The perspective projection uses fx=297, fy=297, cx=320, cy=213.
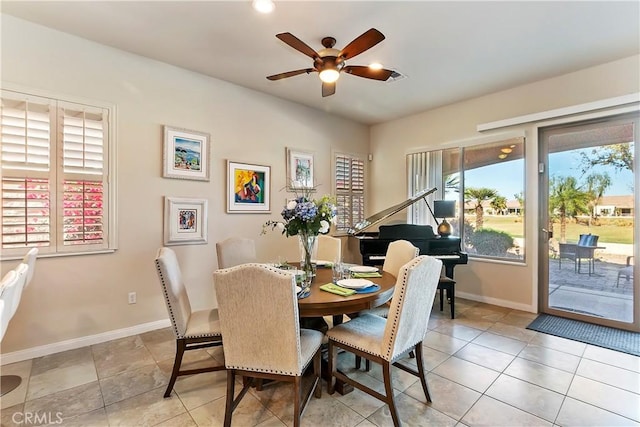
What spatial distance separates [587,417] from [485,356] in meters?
0.83

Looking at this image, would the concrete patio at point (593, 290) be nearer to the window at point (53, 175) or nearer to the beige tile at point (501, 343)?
the beige tile at point (501, 343)

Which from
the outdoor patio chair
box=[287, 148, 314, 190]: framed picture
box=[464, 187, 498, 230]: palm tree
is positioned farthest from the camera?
box=[287, 148, 314, 190]: framed picture

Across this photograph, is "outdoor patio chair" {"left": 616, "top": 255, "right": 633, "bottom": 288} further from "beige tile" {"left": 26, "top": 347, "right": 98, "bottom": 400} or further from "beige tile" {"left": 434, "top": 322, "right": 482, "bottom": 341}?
"beige tile" {"left": 26, "top": 347, "right": 98, "bottom": 400}

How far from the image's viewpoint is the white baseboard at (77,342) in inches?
103

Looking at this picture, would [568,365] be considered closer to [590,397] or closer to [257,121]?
[590,397]

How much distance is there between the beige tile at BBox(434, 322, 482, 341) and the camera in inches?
125

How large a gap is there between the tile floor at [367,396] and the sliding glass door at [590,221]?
92cm

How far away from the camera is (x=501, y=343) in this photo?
3.00 metres

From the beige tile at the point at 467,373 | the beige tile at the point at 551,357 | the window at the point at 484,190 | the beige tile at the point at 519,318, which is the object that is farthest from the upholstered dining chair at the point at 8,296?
the window at the point at 484,190

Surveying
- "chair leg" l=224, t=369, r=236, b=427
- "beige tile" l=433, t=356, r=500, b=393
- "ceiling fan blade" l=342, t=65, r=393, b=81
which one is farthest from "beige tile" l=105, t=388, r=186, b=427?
"ceiling fan blade" l=342, t=65, r=393, b=81

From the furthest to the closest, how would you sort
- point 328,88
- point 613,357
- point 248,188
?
point 248,188
point 328,88
point 613,357

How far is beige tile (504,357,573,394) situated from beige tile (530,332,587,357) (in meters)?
0.49

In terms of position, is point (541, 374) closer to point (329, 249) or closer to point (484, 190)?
point (329, 249)

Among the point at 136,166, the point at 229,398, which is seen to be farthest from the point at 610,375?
the point at 136,166
